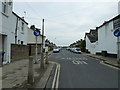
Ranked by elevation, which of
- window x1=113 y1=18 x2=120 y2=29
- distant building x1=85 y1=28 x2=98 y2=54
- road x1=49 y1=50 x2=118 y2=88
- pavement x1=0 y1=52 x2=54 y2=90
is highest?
window x1=113 y1=18 x2=120 y2=29

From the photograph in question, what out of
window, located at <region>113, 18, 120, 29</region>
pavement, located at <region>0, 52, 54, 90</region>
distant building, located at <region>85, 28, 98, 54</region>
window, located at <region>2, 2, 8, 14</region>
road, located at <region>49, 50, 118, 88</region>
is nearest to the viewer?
pavement, located at <region>0, 52, 54, 90</region>

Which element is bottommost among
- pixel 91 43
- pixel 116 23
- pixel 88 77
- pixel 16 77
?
pixel 88 77

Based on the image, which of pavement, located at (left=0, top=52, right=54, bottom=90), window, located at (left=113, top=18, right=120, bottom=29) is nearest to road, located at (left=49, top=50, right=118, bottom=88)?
pavement, located at (left=0, top=52, right=54, bottom=90)

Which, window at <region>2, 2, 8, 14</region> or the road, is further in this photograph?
window at <region>2, 2, 8, 14</region>

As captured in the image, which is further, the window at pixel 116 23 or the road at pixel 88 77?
the window at pixel 116 23

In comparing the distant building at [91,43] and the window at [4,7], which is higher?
the window at [4,7]

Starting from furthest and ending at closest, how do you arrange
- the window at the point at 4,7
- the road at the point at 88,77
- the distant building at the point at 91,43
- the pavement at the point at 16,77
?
1. the distant building at the point at 91,43
2. the window at the point at 4,7
3. the road at the point at 88,77
4. the pavement at the point at 16,77

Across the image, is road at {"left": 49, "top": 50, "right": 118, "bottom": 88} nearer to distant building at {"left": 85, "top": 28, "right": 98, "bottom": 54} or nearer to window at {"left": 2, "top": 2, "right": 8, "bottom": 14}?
window at {"left": 2, "top": 2, "right": 8, "bottom": 14}

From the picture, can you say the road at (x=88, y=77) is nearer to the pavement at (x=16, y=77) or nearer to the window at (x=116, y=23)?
the pavement at (x=16, y=77)

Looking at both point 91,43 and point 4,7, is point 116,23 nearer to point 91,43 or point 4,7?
point 4,7

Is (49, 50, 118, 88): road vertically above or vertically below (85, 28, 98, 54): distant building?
below

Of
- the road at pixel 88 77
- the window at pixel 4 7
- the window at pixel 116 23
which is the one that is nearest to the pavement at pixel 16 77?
the road at pixel 88 77

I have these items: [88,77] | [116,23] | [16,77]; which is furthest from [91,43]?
[16,77]

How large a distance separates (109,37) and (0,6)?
1791 centimetres
